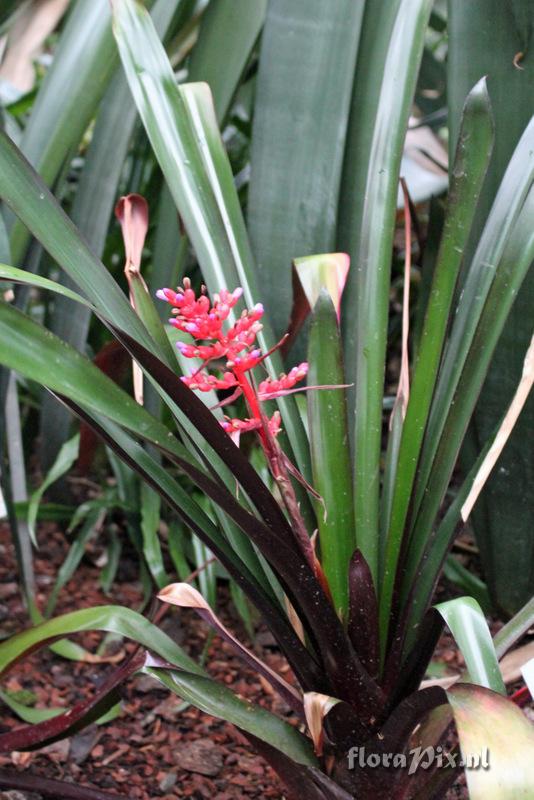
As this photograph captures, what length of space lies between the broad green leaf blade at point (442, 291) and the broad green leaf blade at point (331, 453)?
45 mm

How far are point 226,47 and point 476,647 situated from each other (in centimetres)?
74

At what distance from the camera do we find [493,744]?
1.56 ft

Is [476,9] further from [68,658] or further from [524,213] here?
[68,658]

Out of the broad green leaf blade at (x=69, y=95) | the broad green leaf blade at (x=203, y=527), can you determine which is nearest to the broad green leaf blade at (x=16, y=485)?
the broad green leaf blade at (x=69, y=95)

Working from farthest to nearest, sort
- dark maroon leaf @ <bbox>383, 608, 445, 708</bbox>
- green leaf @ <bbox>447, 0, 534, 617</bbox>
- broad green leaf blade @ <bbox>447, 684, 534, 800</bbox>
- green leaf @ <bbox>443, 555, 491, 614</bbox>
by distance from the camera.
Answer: green leaf @ <bbox>443, 555, 491, 614</bbox> < green leaf @ <bbox>447, 0, 534, 617</bbox> < dark maroon leaf @ <bbox>383, 608, 445, 708</bbox> < broad green leaf blade @ <bbox>447, 684, 534, 800</bbox>

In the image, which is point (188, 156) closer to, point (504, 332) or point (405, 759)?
point (504, 332)

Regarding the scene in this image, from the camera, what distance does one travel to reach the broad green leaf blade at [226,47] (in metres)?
1.01

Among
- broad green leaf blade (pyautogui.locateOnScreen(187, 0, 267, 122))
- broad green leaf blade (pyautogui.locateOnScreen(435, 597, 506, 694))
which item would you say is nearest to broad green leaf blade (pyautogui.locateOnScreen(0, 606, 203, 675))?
broad green leaf blade (pyautogui.locateOnScreen(435, 597, 506, 694))

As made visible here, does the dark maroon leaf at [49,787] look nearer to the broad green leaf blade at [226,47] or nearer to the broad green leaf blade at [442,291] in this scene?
the broad green leaf blade at [442,291]

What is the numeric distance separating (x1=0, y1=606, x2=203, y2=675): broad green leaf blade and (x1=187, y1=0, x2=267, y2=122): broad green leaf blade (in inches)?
23.5

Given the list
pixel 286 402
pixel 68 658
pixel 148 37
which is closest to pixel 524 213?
pixel 286 402

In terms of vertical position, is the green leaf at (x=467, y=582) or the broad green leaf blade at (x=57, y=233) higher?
the broad green leaf blade at (x=57, y=233)

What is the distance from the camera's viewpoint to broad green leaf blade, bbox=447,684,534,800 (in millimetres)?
445

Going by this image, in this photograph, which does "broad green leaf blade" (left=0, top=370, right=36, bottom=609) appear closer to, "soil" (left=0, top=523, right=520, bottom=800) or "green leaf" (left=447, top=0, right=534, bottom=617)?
"soil" (left=0, top=523, right=520, bottom=800)
